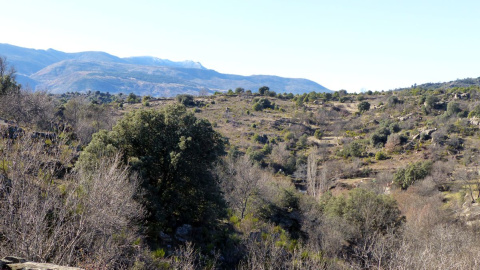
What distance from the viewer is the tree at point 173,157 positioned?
14.6 metres

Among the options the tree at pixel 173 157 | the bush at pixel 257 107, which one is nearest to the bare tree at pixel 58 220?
the tree at pixel 173 157

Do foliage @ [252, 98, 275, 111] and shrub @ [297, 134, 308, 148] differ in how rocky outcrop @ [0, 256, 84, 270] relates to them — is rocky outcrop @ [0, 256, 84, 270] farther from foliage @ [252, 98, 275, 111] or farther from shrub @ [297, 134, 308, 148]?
foliage @ [252, 98, 275, 111]

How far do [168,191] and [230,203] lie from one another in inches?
343

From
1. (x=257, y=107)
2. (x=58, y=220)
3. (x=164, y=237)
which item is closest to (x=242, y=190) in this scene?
(x=164, y=237)

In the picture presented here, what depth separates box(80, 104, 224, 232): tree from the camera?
47.9ft

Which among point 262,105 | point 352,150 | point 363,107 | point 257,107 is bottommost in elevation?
point 352,150

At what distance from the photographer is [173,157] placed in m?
14.6

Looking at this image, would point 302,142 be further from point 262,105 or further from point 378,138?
point 262,105

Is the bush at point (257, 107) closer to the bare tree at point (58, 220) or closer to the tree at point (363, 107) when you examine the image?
the tree at point (363, 107)

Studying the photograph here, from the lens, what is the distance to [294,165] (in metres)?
40.0

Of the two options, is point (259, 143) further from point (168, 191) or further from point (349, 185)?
point (168, 191)

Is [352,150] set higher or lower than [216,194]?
lower

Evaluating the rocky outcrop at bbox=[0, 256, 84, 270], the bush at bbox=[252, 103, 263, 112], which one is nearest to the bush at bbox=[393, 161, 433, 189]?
the rocky outcrop at bbox=[0, 256, 84, 270]

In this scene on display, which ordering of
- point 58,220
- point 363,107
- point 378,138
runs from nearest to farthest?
point 58,220 < point 378,138 < point 363,107
